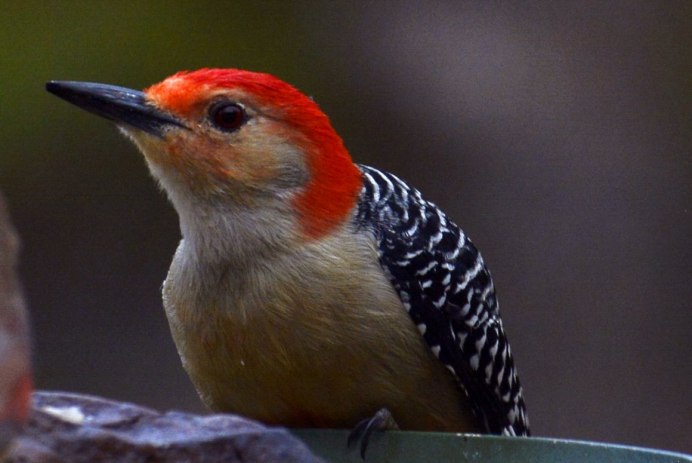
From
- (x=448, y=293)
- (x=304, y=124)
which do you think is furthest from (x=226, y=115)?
(x=448, y=293)

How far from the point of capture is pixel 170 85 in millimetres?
4406

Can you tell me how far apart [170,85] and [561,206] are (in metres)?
5.24

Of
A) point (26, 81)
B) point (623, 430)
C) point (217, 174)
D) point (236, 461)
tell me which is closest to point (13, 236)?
point (236, 461)

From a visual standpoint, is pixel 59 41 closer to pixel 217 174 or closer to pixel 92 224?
pixel 92 224

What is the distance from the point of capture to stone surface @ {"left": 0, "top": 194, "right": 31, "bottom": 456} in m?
2.05

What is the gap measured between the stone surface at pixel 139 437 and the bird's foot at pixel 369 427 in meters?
0.94

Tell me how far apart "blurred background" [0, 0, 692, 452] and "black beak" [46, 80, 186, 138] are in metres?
4.72

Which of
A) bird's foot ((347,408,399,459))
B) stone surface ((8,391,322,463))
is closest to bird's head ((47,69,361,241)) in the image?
bird's foot ((347,408,399,459))

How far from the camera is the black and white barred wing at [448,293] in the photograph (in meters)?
4.54

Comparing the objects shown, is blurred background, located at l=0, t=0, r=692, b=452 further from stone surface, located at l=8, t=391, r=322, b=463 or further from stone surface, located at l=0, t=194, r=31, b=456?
stone surface, located at l=0, t=194, r=31, b=456

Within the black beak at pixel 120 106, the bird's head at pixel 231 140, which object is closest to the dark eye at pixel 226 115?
the bird's head at pixel 231 140

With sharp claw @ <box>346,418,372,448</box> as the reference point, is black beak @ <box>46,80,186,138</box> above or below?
above

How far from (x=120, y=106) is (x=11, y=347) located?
7.62 feet

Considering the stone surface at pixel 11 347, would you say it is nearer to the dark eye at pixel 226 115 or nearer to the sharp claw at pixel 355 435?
the sharp claw at pixel 355 435
